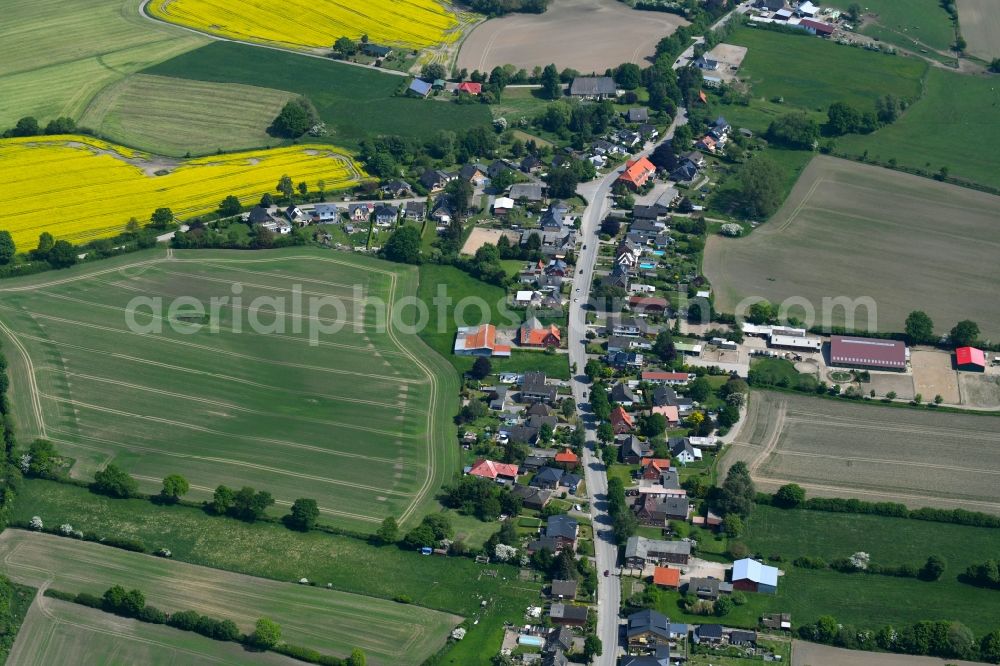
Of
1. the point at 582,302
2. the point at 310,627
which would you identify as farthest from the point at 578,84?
the point at 310,627

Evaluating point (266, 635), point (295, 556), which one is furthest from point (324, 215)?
point (266, 635)

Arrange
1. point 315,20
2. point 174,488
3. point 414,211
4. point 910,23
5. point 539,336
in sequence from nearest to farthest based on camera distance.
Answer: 1. point 174,488
2. point 539,336
3. point 414,211
4. point 910,23
5. point 315,20

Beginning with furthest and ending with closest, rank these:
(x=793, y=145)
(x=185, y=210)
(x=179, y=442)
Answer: (x=793, y=145) → (x=185, y=210) → (x=179, y=442)

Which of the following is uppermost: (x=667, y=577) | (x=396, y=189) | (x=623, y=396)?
(x=396, y=189)

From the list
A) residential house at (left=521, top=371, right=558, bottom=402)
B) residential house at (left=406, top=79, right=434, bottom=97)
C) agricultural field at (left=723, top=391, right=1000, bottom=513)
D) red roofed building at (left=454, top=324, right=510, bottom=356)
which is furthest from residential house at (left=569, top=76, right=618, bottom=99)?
agricultural field at (left=723, top=391, right=1000, bottom=513)

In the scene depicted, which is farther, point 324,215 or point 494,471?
point 324,215

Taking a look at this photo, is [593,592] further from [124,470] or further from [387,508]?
[124,470]

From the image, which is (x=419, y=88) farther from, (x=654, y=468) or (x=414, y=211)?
(x=654, y=468)

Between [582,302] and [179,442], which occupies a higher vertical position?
[582,302]
